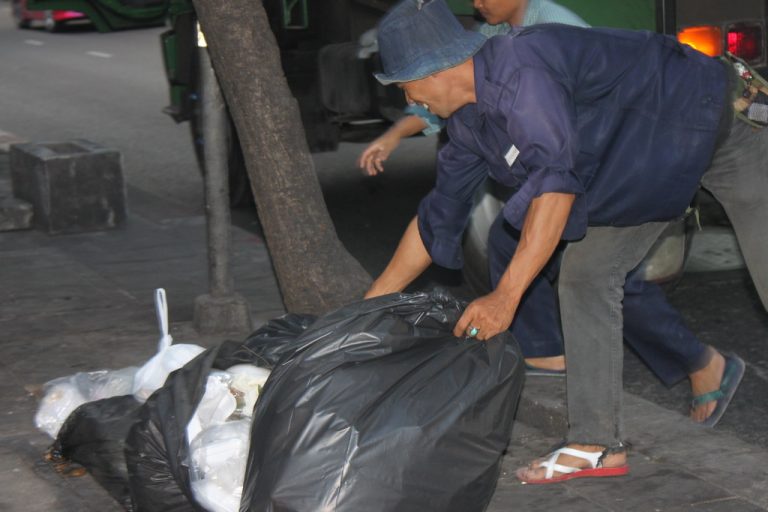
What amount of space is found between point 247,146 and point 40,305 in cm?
153

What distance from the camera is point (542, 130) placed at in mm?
3379

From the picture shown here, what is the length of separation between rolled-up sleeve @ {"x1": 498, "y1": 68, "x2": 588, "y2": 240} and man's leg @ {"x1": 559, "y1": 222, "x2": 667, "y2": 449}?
1.64 feet

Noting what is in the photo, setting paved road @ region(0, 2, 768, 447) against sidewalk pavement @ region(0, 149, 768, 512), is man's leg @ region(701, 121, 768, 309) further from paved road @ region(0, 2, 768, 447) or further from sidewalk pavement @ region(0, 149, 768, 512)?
paved road @ region(0, 2, 768, 447)

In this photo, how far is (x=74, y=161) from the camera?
7.80m

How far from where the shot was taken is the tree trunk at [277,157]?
5.12 meters

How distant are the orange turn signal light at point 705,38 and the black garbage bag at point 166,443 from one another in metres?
2.64

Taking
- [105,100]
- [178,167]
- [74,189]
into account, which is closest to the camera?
[74,189]

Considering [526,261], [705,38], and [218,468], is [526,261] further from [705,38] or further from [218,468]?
[705,38]

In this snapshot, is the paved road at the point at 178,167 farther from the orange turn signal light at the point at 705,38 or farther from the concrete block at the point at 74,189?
the orange turn signal light at the point at 705,38

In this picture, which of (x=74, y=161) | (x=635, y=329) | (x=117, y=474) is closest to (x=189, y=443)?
(x=117, y=474)

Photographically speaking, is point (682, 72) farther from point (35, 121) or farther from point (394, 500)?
point (35, 121)

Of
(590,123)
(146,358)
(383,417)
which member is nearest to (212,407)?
(383,417)

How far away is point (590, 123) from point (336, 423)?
1.09 meters

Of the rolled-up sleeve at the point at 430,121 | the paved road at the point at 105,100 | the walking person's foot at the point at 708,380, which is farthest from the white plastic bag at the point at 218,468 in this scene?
the paved road at the point at 105,100
